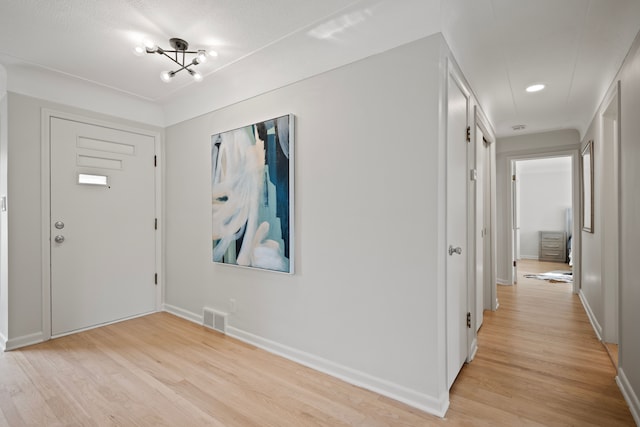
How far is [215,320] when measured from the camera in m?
3.05

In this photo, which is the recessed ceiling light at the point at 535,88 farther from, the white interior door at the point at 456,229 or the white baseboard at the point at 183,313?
the white baseboard at the point at 183,313

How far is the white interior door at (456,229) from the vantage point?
194cm

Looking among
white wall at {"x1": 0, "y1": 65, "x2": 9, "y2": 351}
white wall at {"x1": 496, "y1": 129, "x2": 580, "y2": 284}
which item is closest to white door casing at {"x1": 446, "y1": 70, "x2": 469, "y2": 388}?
white wall at {"x1": 496, "y1": 129, "x2": 580, "y2": 284}

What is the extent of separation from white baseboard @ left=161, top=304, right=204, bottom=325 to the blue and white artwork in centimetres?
73

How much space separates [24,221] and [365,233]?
116 inches

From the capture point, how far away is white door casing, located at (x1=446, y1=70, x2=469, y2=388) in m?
1.94

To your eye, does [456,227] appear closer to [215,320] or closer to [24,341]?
[215,320]

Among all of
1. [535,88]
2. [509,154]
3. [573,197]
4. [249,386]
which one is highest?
[535,88]

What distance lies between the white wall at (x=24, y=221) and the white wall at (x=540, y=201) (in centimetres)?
883

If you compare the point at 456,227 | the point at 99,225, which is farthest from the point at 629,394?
the point at 99,225

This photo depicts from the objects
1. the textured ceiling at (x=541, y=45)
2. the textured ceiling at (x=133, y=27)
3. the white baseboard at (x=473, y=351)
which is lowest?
the white baseboard at (x=473, y=351)

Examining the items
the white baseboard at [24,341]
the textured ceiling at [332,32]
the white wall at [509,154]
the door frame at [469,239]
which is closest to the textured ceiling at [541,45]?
the textured ceiling at [332,32]

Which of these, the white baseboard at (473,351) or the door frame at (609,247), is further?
the door frame at (609,247)

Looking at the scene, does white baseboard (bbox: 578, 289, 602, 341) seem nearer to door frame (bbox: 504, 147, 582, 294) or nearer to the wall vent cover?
door frame (bbox: 504, 147, 582, 294)
